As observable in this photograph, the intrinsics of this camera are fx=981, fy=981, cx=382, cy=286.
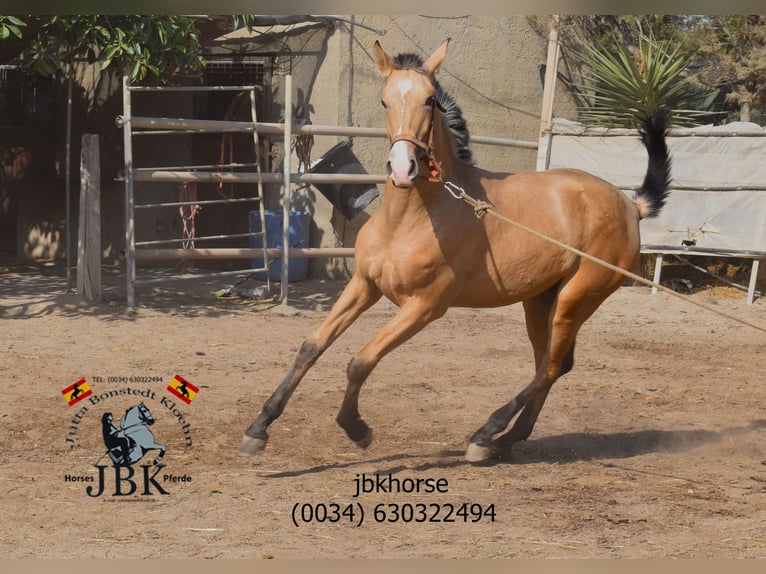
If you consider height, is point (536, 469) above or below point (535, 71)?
below

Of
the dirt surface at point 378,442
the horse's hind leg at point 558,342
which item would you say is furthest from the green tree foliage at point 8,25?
the horse's hind leg at point 558,342

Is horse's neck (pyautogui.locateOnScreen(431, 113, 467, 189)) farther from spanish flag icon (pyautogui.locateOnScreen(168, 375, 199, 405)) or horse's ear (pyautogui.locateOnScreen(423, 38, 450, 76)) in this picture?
spanish flag icon (pyautogui.locateOnScreen(168, 375, 199, 405))

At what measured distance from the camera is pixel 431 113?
472 cm

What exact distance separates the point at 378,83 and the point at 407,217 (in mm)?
7193

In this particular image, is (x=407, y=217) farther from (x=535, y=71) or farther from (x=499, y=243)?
(x=535, y=71)

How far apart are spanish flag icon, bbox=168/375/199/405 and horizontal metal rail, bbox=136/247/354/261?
9.74 feet

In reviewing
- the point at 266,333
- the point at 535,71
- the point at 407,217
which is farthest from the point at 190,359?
the point at 535,71

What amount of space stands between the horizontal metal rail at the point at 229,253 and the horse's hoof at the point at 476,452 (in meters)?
5.03

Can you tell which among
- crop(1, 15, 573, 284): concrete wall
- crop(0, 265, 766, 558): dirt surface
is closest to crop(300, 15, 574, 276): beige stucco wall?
crop(1, 15, 573, 284): concrete wall

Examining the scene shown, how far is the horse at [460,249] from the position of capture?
191 inches

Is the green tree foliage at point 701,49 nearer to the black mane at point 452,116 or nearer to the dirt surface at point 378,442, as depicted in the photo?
the dirt surface at point 378,442

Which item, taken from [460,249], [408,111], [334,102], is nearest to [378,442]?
[460,249]

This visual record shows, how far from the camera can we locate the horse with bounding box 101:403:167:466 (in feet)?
16.4

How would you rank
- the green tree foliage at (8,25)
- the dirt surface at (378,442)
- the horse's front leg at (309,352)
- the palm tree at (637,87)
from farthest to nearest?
1. the palm tree at (637,87)
2. the green tree foliage at (8,25)
3. the horse's front leg at (309,352)
4. the dirt surface at (378,442)
